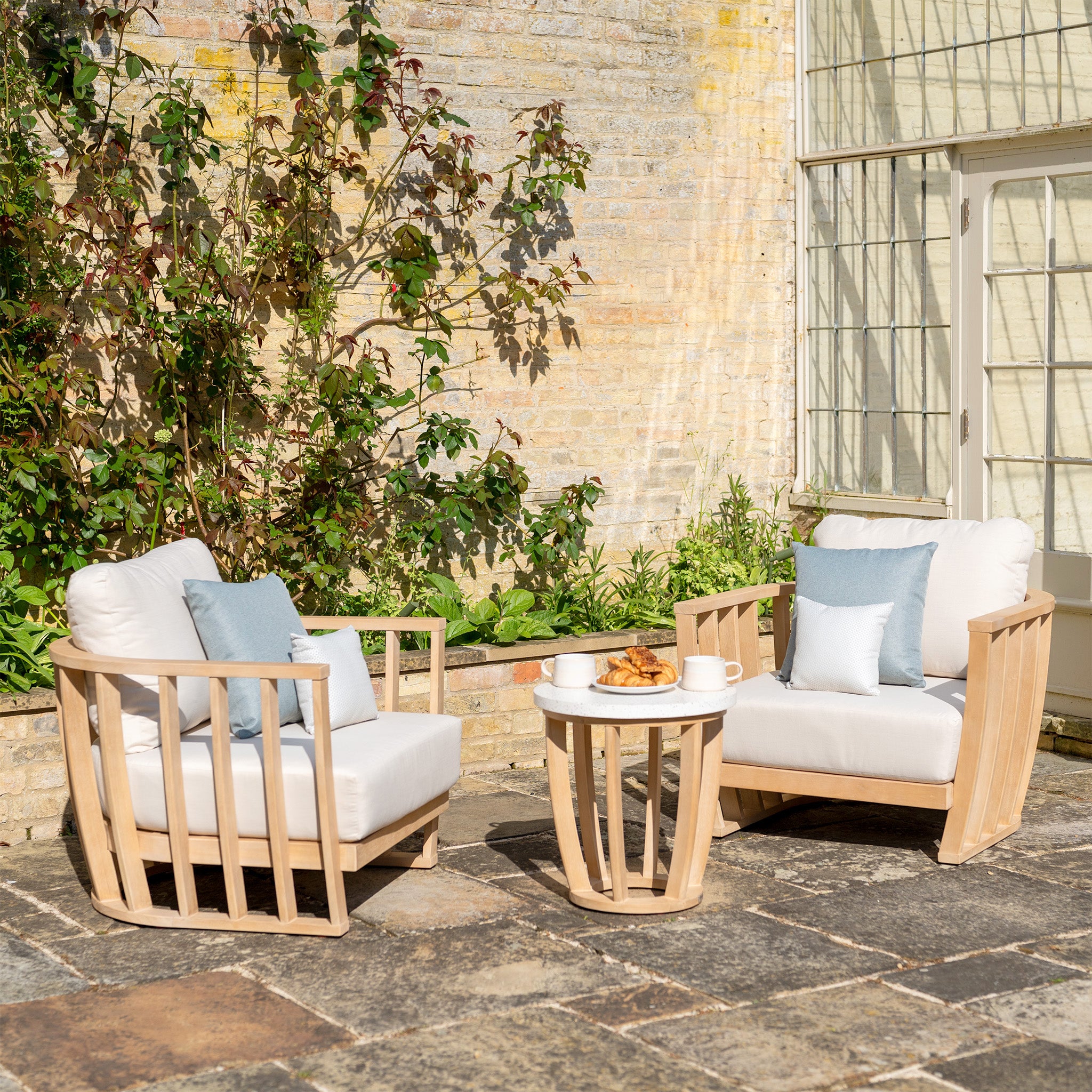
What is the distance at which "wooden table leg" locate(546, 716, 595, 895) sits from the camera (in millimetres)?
3752

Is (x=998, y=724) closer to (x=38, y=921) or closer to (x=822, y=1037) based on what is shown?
(x=822, y=1037)

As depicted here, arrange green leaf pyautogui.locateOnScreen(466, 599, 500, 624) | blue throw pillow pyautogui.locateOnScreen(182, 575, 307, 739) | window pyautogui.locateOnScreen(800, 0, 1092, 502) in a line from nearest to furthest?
1. blue throw pillow pyautogui.locateOnScreen(182, 575, 307, 739)
2. window pyautogui.locateOnScreen(800, 0, 1092, 502)
3. green leaf pyautogui.locateOnScreen(466, 599, 500, 624)

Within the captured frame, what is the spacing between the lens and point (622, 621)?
19.4 feet

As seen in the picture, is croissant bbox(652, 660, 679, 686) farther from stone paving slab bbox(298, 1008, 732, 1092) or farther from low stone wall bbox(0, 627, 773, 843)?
low stone wall bbox(0, 627, 773, 843)

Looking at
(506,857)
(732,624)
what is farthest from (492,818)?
(732,624)

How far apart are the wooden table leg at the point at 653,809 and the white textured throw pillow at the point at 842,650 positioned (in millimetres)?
611

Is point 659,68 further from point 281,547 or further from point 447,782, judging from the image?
point 447,782

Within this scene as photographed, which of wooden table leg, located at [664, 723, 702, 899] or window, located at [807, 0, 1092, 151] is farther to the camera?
window, located at [807, 0, 1092, 151]

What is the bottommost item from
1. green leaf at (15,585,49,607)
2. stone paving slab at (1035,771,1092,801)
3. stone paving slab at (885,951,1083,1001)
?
stone paving slab at (1035,771,1092,801)

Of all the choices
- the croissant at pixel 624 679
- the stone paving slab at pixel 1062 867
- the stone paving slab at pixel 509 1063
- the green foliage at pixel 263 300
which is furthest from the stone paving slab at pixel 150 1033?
the green foliage at pixel 263 300

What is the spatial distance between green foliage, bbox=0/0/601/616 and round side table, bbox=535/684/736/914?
1872mm

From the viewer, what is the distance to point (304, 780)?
11.5 ft

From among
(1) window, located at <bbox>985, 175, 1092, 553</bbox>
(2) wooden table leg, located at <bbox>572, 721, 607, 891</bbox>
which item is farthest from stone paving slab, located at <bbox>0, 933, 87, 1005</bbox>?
(1) window, located at <bbox>985, 175, 1092, 553</bbox>

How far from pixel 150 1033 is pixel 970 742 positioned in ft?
7.36
